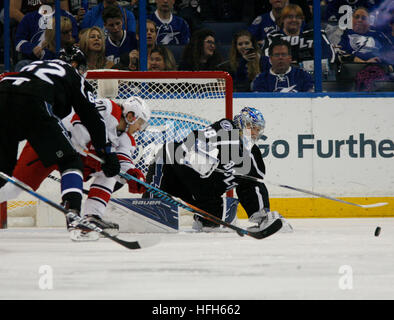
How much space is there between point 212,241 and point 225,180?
0.71 meters

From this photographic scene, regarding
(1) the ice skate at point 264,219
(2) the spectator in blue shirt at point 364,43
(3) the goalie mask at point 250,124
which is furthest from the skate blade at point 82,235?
(2) the spectator in blue shirt at point 364,43

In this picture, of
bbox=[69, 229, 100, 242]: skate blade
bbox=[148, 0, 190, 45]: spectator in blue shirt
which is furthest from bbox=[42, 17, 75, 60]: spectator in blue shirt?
bbox=[69, 229, 100, 242]: skate blade

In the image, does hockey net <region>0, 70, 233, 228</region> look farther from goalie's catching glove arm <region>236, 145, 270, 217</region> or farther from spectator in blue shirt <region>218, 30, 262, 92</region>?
spectator in blue shirt <region>218, 30, 262, 92</region>

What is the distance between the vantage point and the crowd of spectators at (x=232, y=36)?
582 cm

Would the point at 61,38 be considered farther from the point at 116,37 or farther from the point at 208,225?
the point at 208,225

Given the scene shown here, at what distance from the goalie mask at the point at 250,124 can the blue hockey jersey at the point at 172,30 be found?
1562mm

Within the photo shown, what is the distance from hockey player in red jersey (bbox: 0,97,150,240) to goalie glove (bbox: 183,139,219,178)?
1.15ft

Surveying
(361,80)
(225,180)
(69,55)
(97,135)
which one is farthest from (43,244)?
(361,80)

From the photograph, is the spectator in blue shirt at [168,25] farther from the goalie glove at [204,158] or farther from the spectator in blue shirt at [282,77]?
the goalie glove at [204,158]

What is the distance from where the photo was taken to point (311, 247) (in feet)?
11.6

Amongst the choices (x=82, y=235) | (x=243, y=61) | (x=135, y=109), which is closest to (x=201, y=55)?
(x=243, y=61)

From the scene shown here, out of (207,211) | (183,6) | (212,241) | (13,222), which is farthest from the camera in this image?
(183,6)

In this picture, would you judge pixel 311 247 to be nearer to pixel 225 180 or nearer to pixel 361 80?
pixel 225 180

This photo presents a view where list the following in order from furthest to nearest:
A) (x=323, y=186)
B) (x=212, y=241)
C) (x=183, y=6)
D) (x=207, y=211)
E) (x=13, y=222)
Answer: (x=183, y=6), (x=323, y=186), (x=13, y=222), (x=207, y=211), (x=212, y=241)
